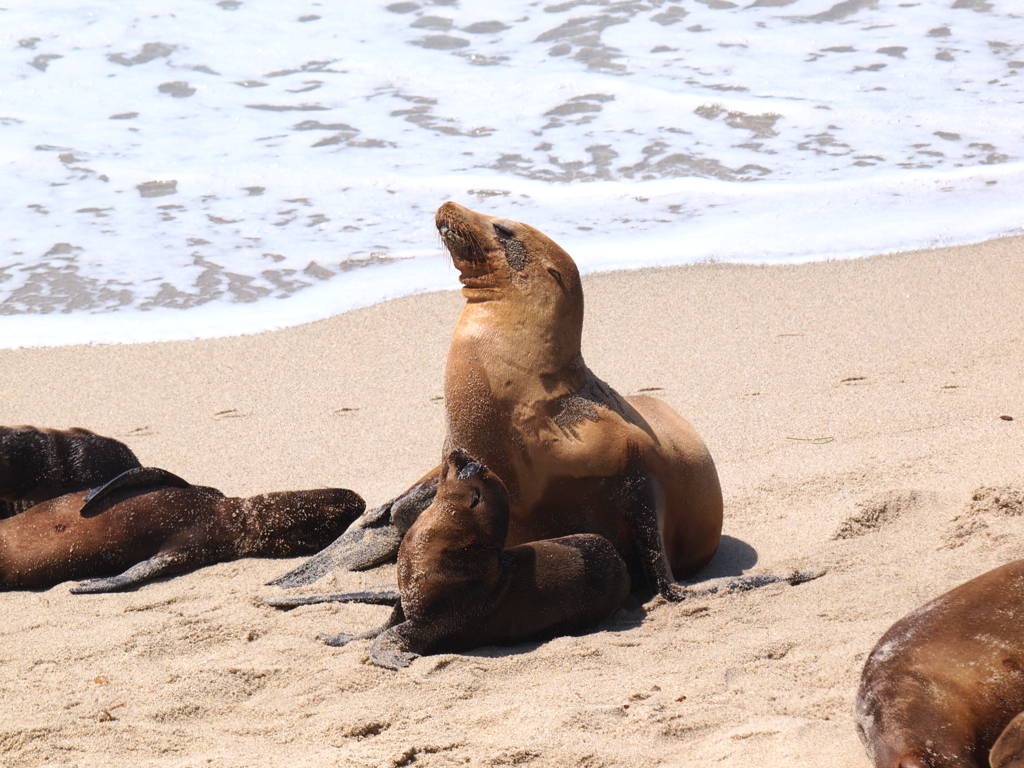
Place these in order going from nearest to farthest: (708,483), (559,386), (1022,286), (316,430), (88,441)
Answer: (559,386)
(708,483)
(88,441)
(316,430)
(1022,286)

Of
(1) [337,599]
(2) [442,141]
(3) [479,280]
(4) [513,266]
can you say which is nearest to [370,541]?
(1) [337,599]

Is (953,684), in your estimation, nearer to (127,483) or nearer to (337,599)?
(337,599)

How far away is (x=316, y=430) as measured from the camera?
6.15 m

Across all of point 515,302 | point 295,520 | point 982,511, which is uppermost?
point 515,302

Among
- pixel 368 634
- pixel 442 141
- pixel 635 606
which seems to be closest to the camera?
pixel 368 634

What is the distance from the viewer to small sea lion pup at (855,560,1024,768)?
2053mm

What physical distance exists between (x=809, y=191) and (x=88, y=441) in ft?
22.9

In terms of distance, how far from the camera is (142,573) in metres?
4.43

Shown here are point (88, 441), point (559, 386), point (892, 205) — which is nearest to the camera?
point (559, 386)

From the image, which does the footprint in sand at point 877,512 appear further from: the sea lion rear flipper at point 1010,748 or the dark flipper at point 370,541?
the sea lion rear flipper at point 1010,748

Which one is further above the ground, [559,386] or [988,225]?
[559,386]

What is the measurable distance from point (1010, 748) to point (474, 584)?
1629mm

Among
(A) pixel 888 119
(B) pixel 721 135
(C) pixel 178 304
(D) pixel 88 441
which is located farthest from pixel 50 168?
(A) pixel 888 119

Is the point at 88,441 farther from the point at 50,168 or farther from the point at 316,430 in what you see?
the point at 50,168
